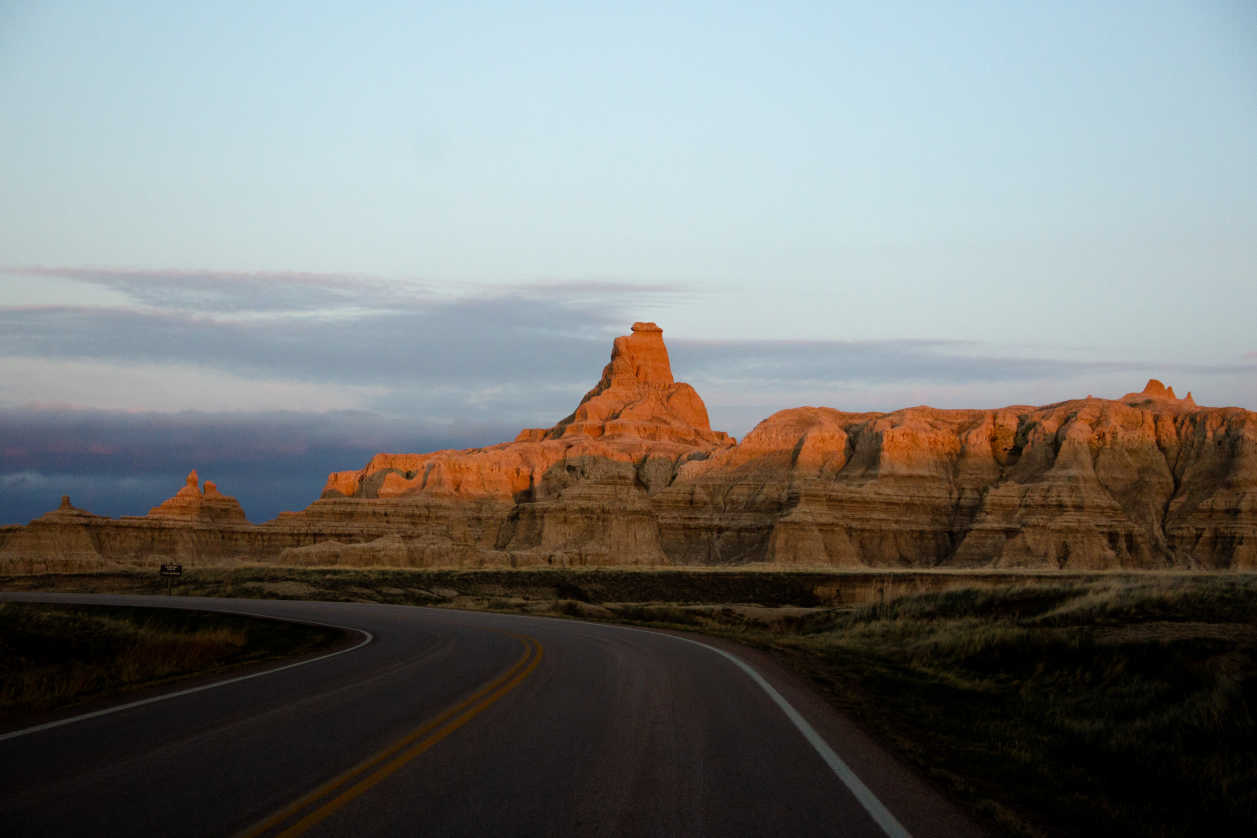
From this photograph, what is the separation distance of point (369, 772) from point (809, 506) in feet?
327

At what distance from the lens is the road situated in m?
6.98

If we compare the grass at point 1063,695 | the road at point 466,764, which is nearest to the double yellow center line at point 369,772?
the road at point 466,764

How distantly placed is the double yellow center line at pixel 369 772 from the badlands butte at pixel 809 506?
86.1 metres

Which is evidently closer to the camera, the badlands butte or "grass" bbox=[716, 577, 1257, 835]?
"grass" bbox=[716, 577, 1257, 835]

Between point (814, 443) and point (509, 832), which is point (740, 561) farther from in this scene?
point (509, 832)

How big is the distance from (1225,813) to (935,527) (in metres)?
101

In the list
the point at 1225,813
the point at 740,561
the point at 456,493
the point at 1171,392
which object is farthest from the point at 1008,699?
the point at 1171,392

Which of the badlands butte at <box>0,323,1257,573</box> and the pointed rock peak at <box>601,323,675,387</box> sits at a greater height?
the pointed rock peak at <box>601,323,675,387</box>

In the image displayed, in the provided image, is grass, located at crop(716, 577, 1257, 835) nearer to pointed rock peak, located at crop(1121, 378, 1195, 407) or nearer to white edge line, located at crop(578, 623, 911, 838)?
white edge line, located at crop(578, 623, 911, 838)

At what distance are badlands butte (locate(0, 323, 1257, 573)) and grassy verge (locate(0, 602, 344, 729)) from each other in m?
77.2

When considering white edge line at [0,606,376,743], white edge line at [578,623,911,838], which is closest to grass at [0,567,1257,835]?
white edge line at [578,623,911,838]

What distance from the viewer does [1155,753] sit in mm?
10281

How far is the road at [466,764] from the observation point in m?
6.98

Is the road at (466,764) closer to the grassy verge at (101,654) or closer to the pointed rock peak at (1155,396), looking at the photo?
the grassy verge at (101,654)
